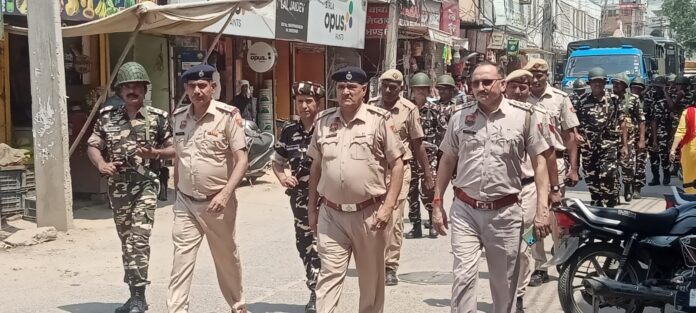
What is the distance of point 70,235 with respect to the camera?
31.9ft

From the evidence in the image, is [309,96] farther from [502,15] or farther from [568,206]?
[502,15]

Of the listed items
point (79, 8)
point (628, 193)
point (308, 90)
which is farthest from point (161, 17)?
point (628, 193)

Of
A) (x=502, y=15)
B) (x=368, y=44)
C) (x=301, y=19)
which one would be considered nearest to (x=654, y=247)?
(x=301, y=19)

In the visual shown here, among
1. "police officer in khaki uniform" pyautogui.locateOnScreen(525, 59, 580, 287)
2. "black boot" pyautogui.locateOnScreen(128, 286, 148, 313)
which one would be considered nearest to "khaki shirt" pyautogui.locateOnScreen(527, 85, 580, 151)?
"police officer in khaki uniform" pyautogui.locateOnScreen(525, 59, 580, 287)

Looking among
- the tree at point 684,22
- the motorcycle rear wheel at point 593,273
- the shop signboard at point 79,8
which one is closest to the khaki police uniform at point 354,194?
the motorcycle rear wheel at point 593,273

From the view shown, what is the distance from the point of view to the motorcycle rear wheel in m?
5.86

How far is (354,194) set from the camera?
5312mm

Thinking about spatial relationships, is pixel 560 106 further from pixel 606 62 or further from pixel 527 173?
pixel 606 62

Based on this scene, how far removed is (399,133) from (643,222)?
2394 mm

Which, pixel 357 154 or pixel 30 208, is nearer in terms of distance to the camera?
pixel 357 154

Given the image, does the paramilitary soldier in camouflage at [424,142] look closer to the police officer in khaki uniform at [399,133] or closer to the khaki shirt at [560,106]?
the police officer in khaki uniform at [399,133]

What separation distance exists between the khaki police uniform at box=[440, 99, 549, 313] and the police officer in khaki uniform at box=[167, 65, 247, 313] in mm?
1448

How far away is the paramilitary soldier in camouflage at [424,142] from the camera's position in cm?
933

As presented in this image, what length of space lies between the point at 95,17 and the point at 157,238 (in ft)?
9.98
